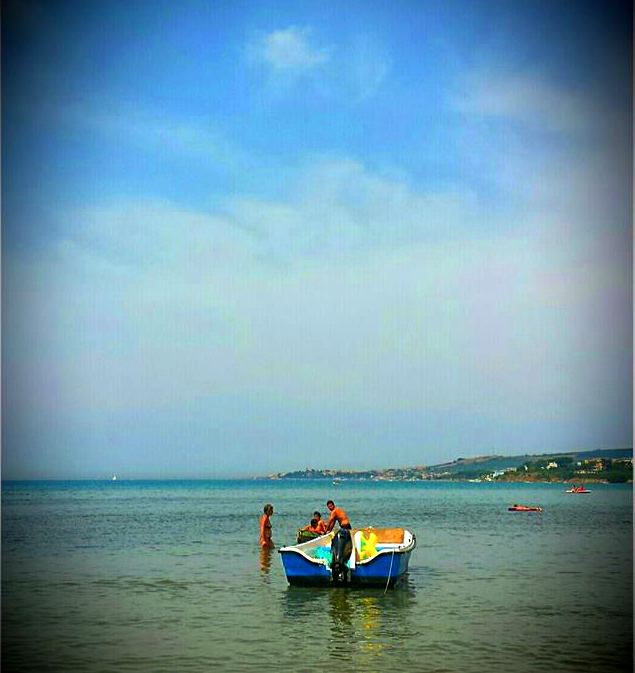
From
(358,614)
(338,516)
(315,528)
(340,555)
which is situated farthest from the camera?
(315,528)

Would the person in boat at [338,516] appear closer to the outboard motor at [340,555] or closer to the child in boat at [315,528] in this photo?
the outboard motor at [340,555]

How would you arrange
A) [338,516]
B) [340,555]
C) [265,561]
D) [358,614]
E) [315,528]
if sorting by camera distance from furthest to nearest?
[265,561] → [315,528] → [338,516] → [340,555] → [358,614]

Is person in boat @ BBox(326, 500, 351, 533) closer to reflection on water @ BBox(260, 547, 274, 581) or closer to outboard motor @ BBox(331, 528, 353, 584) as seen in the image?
outboard motor @ BBox(331, 528, 353, 584)

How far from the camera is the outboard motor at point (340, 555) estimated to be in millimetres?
8359

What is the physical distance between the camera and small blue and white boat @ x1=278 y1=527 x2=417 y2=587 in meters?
8.40

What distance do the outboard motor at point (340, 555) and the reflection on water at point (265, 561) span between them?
1355 mm

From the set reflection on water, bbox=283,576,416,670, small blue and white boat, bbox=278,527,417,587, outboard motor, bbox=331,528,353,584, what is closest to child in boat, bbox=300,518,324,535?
reflection on water, bbox=283,576,416,670

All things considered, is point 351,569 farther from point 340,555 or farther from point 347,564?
point 340,555

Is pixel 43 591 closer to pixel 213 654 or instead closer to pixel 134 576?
pixel 134 576

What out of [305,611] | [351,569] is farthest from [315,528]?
[305,611]

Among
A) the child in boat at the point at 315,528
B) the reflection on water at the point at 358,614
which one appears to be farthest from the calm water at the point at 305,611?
the child in boat at the point at 315,528

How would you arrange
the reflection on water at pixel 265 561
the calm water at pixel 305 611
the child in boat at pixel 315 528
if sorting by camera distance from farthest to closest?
the child in boat at pixel 315 528 → the reflection on water at pixel 265 561 → the calm water at pixel 305 611

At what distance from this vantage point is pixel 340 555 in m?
8.38

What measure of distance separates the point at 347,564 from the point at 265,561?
117 inches
